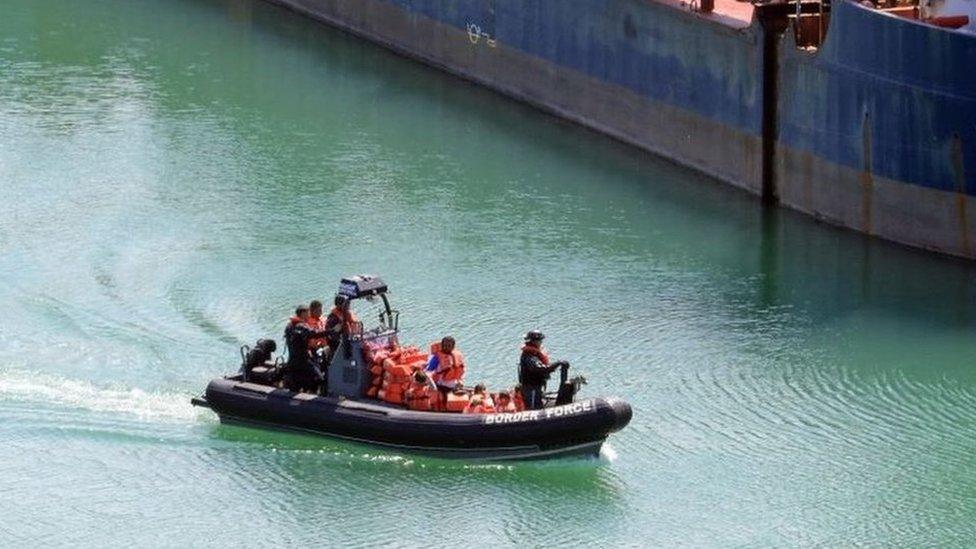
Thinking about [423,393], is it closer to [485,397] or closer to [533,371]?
[485,397]

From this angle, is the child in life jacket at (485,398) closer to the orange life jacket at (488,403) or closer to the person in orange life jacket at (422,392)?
the orange life jacket at (488,403)

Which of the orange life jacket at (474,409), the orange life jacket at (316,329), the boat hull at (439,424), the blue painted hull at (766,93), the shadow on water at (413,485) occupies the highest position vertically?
the blue painted hull at (766,93)

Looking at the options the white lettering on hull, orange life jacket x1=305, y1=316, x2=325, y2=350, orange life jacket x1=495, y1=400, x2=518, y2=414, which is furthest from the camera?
orange life jacket x1=305, y1=316, x2=325, y2=350

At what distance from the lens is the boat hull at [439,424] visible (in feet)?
88.3

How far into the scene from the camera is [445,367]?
2766 cm

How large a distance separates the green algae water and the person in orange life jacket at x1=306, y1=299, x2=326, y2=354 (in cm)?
124

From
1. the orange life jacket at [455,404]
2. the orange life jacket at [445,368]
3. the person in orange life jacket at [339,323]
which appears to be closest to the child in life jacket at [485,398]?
the orange life jacket at [455,404]

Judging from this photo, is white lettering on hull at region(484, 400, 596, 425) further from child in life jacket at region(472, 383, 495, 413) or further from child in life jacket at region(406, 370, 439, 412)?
child in life jacket at region(406, 370, 439, 412)

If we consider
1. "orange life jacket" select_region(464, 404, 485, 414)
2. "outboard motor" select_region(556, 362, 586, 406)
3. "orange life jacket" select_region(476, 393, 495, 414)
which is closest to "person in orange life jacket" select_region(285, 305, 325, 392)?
"orange life jacket" select_region(464, 404, 485, 414)

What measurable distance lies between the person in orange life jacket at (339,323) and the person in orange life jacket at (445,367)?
3.93 ft

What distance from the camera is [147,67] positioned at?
49656mm

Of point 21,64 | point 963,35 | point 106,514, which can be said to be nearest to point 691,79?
point 963,35

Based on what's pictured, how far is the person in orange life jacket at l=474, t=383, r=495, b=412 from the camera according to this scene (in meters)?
27.4

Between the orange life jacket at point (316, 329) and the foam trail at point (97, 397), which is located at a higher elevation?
the orange life jacket at point (316, 329)
